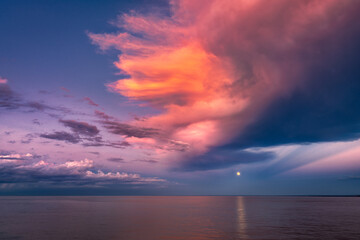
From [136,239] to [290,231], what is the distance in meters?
26.3

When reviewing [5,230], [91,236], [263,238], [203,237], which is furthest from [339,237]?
[5,230]

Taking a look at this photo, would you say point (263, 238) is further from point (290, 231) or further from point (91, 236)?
point (91, 236)

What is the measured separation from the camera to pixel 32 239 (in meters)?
39.4

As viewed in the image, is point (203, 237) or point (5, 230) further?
point (5, 230)

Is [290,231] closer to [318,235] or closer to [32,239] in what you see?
[318,235]

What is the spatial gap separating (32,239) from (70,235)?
519 centimetres

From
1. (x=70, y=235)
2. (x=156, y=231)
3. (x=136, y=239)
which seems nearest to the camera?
(x=136, y=239)

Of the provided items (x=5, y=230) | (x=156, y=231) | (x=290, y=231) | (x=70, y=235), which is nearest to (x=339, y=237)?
(x=290, y=231)

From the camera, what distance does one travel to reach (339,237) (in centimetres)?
4081

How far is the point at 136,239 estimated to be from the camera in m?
39.1

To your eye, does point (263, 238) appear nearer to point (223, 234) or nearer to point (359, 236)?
point (223, 234)

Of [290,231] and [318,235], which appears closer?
[318,235]

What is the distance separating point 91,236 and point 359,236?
4066 centimetres

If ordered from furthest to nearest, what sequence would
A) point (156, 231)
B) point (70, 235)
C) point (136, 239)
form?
point (156, 231), point (70, 235), point (136, 239)
